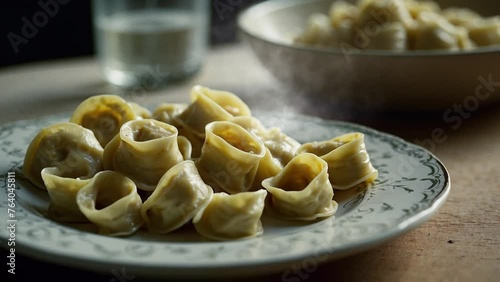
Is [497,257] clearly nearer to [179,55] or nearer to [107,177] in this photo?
[107,177]

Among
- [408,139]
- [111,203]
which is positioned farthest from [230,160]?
[408,139]

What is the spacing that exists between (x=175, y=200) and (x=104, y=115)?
0.99 ft

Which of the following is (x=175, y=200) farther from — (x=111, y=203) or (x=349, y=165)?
(x=349, y=165)

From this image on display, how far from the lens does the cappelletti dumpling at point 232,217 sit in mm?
1050

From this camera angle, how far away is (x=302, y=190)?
1.16m

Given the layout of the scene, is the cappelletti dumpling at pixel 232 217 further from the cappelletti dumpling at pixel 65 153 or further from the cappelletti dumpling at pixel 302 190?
the cappelletti dumpling at pixel 65 153

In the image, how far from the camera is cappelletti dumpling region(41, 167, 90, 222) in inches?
43.9

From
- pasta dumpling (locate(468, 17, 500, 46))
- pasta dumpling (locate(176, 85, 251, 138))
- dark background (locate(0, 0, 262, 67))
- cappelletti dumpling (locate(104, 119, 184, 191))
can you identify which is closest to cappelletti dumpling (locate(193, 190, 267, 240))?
cappelletti dumpling (locate(104, 119, 184, 191))

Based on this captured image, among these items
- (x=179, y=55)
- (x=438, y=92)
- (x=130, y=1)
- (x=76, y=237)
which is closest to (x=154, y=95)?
(x=179, y=55)

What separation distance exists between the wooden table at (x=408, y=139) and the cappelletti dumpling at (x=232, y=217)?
7 cm

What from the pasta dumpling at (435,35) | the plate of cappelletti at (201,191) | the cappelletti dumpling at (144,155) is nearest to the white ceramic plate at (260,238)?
the plate of cappelletti at (201,191)

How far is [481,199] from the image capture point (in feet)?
4.40

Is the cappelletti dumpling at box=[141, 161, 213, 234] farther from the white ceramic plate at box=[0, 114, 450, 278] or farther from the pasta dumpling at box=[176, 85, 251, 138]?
the pasta dumpling at box=[176, 85, 251, 138]

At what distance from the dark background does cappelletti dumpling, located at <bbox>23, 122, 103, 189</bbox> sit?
1.91 metres
